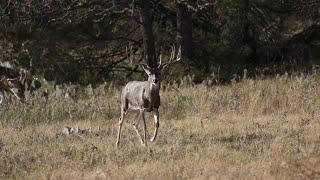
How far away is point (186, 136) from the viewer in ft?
43.0

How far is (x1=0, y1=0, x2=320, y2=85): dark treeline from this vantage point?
61.8 feet

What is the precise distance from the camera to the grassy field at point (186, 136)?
10.6m

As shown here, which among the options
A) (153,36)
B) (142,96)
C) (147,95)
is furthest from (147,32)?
(147,95)

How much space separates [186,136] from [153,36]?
783cm

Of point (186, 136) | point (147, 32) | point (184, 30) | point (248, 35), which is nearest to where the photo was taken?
point (186, 136)

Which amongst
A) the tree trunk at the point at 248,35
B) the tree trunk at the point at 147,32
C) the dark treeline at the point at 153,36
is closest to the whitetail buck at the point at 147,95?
the dark treeline at the point at 153,36

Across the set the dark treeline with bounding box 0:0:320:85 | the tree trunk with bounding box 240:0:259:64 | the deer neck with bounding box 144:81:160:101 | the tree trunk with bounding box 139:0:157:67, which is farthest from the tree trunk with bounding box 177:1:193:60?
the deer neck with bounding box 144:81:160:101

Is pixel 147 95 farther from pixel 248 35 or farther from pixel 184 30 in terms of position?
pixel 248 35

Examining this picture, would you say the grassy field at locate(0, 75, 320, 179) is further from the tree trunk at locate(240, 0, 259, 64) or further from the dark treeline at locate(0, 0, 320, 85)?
the tree trunk at locate(240, 0, 259, 64)

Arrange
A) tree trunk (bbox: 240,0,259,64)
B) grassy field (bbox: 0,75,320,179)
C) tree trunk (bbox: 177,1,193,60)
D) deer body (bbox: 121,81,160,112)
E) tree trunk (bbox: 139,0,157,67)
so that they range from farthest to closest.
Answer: tree trunk (bbox: 240,0,259,64), tree trunk (bbox: 177,1,193,60), tree trunk (bbox: 139,0,157,67), deer body (bbox: 121,81,160,112), grassy field (bbox: 0,75,320,179)

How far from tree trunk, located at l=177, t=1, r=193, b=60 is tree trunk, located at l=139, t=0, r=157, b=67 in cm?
75

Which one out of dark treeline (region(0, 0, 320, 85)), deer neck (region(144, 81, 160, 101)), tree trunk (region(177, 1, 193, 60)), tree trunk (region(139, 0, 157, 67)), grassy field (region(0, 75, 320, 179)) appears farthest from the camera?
tree trunk (region(177, 1, 193, 60))

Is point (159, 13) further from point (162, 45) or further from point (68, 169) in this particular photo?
point (68, 169)

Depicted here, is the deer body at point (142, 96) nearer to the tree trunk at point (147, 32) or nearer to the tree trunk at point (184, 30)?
the tree trunk at point (147, 32)
